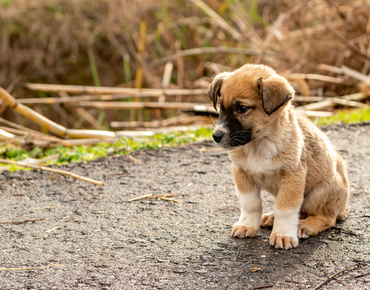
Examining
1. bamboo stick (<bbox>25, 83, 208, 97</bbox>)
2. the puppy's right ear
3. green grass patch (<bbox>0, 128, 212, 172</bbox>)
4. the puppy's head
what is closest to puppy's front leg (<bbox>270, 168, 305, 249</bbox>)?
the puppy's head

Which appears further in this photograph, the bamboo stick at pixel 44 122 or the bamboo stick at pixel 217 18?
the bamboo stick at pixel 217 18

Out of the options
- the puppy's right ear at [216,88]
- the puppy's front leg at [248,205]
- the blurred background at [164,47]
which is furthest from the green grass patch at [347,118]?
the puppy's front leg at [248,205]

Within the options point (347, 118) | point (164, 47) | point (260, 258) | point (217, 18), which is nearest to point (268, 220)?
point (260, 258)

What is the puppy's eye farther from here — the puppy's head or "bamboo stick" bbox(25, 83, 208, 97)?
"bamboo stick" bbox(25, 83, 208, 97)

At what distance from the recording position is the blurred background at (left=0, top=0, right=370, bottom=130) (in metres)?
9.66

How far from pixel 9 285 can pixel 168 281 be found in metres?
1.08

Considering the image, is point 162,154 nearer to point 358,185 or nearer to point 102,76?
point 358,185

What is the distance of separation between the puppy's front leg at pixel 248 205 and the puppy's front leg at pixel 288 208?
199 millimetres

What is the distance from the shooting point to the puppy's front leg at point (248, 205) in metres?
3.49

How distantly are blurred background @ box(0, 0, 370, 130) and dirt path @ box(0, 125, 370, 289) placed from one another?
12.8 feet

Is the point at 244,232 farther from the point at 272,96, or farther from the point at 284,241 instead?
the point at 272,96

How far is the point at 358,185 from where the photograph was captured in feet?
15.6

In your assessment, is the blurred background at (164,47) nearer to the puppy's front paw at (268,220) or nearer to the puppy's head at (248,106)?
the puppy's front paw at (268,220)

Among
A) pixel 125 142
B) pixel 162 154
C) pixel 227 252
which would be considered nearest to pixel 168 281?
pixel 227 252
